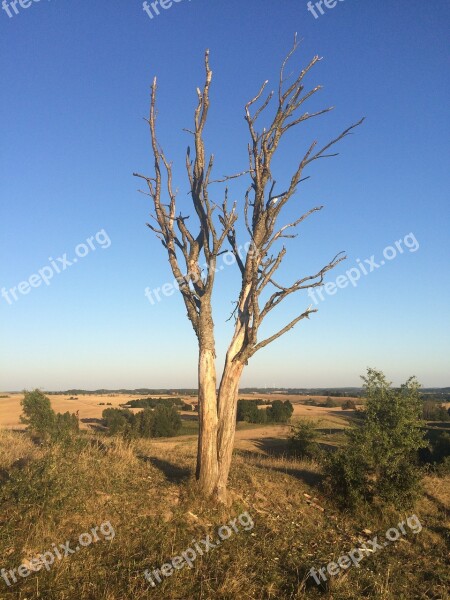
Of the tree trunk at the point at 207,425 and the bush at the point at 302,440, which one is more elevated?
the tree trunk at the point at 207,425

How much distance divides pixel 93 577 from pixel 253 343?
459 cm

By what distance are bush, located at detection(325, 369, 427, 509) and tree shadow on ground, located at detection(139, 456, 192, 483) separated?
10.4 feet

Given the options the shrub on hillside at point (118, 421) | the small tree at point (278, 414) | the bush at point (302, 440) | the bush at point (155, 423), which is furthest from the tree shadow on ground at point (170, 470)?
the small tree at point (278, 414)

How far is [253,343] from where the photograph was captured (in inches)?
324

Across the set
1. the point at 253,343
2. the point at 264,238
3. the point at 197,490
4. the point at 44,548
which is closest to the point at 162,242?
the point at 264,238

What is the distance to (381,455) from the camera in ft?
31.1

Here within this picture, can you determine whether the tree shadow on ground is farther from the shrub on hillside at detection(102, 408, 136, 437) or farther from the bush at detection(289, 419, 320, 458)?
the shrub on hillside at detection(102, 408, 136, 437)

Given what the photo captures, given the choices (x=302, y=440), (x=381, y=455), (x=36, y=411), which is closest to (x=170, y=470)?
(x=381, y=455)

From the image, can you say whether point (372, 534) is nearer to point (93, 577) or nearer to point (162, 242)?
point (93, 577)

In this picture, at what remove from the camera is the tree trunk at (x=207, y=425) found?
7805 mm

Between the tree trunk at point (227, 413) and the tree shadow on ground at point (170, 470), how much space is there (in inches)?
41.4

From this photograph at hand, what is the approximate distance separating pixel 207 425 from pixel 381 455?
4.21m

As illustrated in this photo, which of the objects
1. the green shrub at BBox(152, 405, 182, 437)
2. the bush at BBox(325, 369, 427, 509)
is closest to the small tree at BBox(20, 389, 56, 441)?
the green shrub at BBox(152, 405, 182, 437)

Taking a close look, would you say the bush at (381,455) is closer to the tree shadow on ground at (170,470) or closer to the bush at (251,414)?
the tree shadow on ground at (170,470)
